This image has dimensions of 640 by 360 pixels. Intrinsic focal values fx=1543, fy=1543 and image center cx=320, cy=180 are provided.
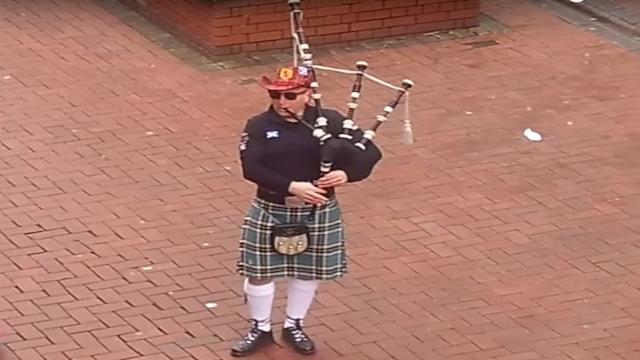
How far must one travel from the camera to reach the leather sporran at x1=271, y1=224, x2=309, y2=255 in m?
7.75

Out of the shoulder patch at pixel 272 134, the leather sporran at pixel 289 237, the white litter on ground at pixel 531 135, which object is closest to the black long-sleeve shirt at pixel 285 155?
the shoulder patch at pixel 272 134

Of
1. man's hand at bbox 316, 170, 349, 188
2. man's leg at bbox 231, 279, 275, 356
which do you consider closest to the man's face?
man's hand at bbox 316, 170, 349, 188

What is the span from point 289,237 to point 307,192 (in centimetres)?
32

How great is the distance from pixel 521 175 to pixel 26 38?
177 inches

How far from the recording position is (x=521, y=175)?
10.4 m

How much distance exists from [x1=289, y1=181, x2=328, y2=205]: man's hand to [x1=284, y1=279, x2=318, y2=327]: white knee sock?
539mm

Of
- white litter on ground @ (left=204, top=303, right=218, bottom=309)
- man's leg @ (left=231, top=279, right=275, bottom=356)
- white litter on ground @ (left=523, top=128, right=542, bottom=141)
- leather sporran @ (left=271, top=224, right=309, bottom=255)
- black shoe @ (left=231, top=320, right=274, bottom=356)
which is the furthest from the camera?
white litter on ground @ (left=523, top=128, right=542, bottom=141)

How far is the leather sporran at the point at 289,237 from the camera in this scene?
305 inches

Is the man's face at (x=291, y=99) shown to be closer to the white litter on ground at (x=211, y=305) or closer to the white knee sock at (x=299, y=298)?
the white knee sock at (x=299, y=298)

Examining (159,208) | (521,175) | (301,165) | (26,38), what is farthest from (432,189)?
(26,38)

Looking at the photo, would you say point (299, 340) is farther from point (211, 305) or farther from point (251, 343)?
point (211, 305)

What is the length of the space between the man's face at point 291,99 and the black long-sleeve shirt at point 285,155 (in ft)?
0.18

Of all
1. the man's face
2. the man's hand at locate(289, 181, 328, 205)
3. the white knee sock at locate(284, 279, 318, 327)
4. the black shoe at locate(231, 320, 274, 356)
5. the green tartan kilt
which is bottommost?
the black shoe at locate(231, 320, 274, 356)

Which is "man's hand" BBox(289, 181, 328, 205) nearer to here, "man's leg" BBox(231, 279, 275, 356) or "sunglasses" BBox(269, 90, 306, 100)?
"sunglasses" BBox(269, 90, 306, 100)
